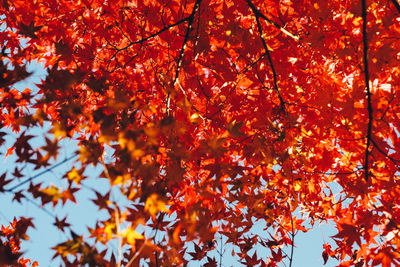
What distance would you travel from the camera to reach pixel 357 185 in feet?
7.78

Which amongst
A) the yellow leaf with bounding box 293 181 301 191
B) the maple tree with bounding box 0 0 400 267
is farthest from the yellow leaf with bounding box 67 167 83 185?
the yellow leaf with bounding box 293 181 301 191

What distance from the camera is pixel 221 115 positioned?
11.3ft

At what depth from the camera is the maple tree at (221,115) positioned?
181cm

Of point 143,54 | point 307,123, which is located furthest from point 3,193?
point 307,123

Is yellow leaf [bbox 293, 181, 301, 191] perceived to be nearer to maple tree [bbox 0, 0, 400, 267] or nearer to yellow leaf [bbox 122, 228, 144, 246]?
maple tree [bbox 0, 0, 400, 267]

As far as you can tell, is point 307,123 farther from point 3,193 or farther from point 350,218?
point 3,193

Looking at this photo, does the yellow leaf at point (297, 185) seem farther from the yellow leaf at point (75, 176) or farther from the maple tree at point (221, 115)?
the yellow leaf at point (75, 176)

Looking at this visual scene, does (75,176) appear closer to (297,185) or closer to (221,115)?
(221,115)

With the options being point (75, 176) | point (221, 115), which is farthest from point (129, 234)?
point (221, 115)

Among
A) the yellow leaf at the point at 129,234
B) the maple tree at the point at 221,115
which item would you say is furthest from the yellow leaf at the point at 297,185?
the yellow leaf at the point at 129,234

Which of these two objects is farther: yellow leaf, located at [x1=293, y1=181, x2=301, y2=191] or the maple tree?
yellow leaf, located at [x1=293, y1=181, x2=301, y2=191]

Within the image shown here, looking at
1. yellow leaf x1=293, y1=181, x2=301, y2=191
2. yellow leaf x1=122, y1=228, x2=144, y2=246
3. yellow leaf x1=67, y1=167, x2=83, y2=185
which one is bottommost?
yellow leaf x1=122, y1=228, x2=144, y2=246

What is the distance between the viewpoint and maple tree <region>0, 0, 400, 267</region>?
181 cm

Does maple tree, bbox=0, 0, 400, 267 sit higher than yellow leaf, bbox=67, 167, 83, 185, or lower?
higher
